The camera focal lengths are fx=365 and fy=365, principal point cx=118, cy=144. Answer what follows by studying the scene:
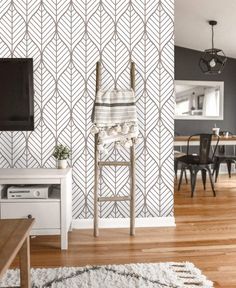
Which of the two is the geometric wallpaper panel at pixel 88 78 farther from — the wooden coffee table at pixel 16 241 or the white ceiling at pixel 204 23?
the white ceiling at pixel 204 23

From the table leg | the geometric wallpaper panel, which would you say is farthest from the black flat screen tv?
the table leg

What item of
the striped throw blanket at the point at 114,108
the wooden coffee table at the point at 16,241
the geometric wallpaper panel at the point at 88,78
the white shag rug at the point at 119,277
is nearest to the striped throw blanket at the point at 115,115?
the striped throw blanket at the point at 114,108

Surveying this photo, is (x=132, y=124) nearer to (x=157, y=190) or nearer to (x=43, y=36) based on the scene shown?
(x=157, y=190)

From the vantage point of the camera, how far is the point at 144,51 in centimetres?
339

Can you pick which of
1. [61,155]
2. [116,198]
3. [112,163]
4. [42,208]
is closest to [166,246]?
[116,198]

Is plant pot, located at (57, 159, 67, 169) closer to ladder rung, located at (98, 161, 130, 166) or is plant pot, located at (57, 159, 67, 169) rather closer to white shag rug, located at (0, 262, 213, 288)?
ladder rung, located at (98, 161, 130, 166)

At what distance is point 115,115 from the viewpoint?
3.19m

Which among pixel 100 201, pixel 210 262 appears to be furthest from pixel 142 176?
pixel 210 262

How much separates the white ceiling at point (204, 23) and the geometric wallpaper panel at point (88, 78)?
1.82 m

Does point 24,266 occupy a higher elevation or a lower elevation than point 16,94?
lower

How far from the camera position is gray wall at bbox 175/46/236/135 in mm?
6980

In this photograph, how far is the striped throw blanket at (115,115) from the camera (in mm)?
3150

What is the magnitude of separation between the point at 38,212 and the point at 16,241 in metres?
1.27

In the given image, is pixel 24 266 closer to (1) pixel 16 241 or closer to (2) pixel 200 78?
(1) pixel 16 241
